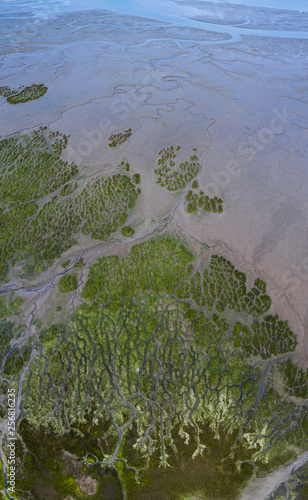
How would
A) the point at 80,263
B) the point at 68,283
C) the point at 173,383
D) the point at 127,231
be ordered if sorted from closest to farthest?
1. the point at 173,383
2. the point at 68,283
3. the point at 80,263
4. the point at 127,231

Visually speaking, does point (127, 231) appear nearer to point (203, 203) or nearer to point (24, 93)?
point (203, 203)

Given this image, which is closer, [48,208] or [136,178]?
[48,208]

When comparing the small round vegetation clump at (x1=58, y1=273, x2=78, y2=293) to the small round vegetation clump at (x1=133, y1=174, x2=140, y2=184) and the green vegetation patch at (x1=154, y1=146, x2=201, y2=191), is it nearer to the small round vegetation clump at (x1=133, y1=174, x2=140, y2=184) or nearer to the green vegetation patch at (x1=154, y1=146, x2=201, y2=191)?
the small round vegetation clump at (x1=133, y1=174, x2=140, y2=184)

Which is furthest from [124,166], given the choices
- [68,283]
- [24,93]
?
[24,93]

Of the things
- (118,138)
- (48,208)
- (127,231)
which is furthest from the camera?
(118,138)

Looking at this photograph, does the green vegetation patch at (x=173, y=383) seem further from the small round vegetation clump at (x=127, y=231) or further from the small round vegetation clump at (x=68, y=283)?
the small round vegetation clump at (x=127, y=231)

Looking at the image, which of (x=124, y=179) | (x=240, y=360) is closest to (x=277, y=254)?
(x=240, y=360)

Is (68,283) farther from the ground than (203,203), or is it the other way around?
(203,203)
